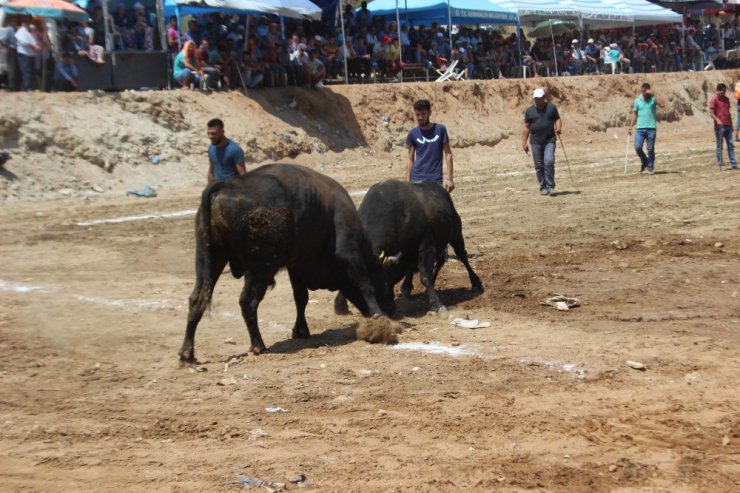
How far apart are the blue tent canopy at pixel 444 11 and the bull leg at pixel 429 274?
968 inches

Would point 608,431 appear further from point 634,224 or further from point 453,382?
point 634,224

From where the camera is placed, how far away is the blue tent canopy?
34.3 m

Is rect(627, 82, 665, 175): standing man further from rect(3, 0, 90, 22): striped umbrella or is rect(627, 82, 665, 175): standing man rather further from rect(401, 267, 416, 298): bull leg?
rect(3, 0, 90, 22): striped umbrella

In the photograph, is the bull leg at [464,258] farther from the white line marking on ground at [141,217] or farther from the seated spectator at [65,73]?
the seated spectator at [65,73]

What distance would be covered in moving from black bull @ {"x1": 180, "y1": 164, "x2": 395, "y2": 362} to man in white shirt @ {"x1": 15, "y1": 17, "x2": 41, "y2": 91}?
14109 mm

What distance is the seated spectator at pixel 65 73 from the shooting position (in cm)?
2209

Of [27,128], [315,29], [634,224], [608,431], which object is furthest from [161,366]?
[315,29]

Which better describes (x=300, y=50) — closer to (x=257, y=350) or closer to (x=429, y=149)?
(x=429, y=149)

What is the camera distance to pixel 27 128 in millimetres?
20328

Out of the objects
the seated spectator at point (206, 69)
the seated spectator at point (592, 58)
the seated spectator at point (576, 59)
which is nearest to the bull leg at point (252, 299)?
the seated spectator at point (206, 69)

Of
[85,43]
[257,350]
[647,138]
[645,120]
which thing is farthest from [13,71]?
[257,350]

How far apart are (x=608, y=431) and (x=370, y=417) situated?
159cm

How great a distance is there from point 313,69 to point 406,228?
58.4 ft

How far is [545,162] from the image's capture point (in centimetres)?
1816
